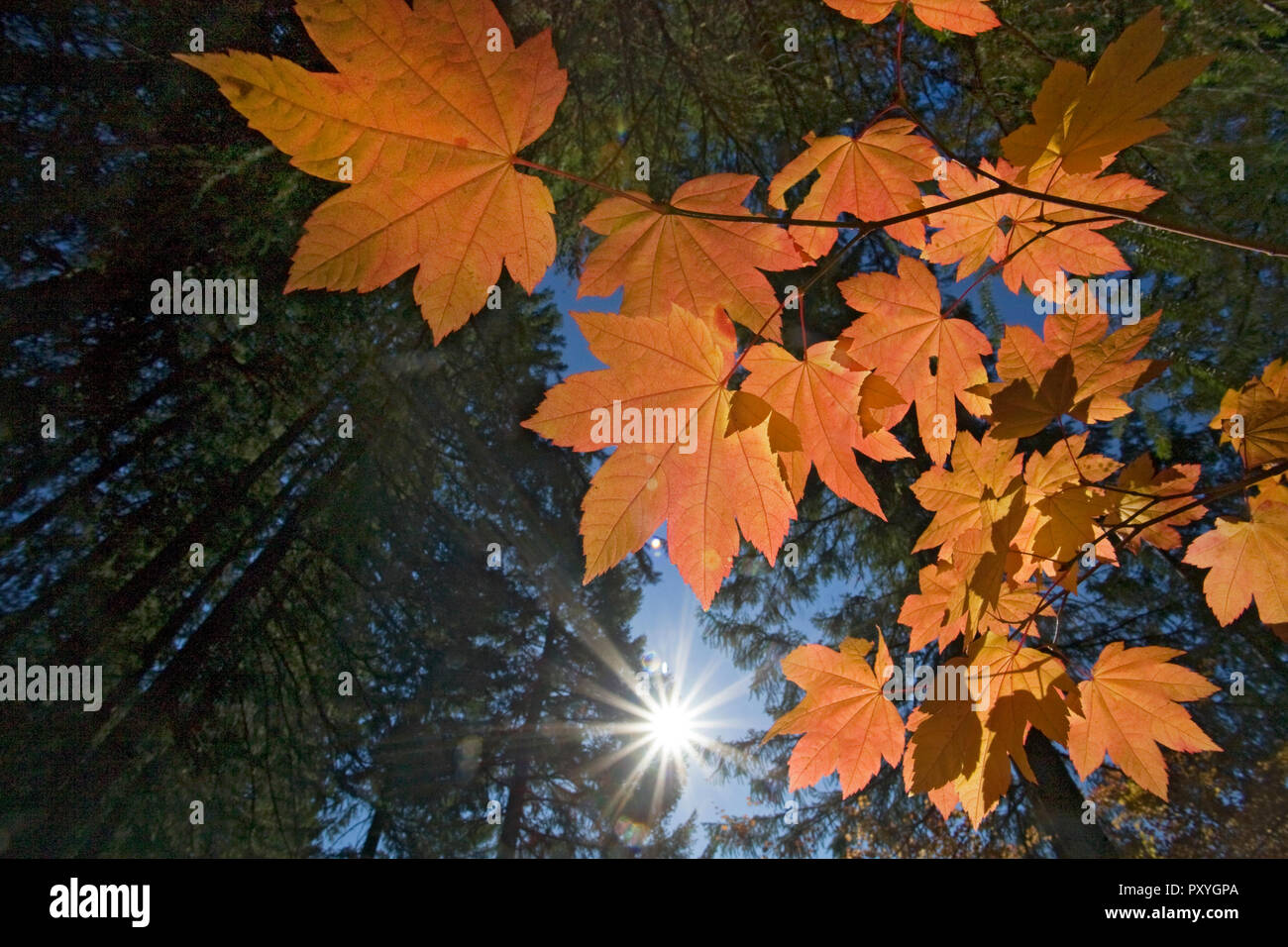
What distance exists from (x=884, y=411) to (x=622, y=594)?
3575mm

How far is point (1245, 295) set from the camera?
4.71 ft

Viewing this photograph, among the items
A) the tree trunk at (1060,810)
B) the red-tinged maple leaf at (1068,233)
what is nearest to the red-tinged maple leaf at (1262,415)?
the red-tinged maple leaf at (1068,233)

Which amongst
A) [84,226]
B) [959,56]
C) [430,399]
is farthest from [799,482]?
[84,226]

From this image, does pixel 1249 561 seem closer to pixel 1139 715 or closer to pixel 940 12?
pixel 1139 715

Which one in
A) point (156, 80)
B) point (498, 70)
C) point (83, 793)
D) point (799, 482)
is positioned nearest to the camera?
point (498, 70)

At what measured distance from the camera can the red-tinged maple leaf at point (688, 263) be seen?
1.41ft

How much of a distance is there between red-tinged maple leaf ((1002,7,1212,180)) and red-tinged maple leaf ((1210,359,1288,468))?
1.05 feet

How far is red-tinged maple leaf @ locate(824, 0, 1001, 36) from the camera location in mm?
423

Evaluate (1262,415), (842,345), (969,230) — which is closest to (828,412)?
(842,345)

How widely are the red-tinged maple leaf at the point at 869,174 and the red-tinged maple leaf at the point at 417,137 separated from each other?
232 mm

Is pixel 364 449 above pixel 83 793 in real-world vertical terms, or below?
above

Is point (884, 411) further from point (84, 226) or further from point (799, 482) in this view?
point (84, 226)

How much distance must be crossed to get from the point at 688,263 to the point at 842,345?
145 millimetres

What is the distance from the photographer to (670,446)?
1.54 ft
